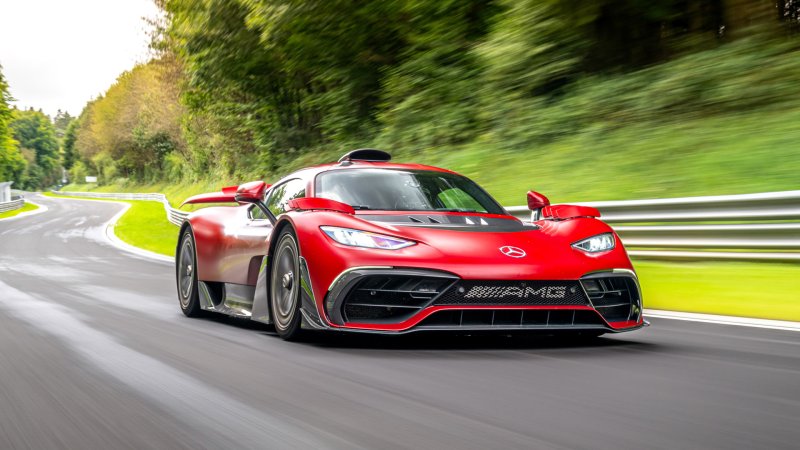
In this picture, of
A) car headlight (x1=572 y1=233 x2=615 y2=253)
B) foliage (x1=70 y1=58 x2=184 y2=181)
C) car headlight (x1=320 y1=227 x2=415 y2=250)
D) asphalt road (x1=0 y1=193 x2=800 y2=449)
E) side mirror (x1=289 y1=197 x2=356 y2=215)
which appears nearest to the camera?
asphalt road (x1=0 y1=193 x2=800 y2=449)

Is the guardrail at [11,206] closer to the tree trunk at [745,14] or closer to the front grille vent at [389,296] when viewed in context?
the tree trunk at [745,14]

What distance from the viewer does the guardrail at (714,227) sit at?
8.21 metres

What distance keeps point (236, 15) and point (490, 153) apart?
41.4ft

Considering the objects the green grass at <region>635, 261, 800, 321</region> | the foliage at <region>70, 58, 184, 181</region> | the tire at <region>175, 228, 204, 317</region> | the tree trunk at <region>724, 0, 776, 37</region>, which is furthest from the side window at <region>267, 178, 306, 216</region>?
the foliage at <region>70, 58, 184, 181</region>

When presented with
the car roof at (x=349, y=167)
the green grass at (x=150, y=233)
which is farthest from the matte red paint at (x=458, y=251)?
the green grass at (x=150, y=233)

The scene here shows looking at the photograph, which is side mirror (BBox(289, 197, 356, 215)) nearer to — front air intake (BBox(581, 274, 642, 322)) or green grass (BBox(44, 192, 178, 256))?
front air intake (BBox(581, 274, 642, 322))

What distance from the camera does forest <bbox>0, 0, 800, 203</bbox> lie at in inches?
525

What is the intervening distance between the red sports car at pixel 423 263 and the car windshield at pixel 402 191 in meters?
0.01

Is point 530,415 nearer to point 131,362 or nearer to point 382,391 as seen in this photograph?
point 382,391

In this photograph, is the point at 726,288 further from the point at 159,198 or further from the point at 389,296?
the point at 159,198

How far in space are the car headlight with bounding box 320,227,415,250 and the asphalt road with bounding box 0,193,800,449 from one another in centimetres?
58

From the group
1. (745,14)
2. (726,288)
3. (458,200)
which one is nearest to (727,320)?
(726,288)

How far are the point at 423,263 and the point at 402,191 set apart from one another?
1.27m

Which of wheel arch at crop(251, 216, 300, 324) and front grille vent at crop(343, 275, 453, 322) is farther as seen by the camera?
wheel arch at crop(251, 216, 300, 324)
